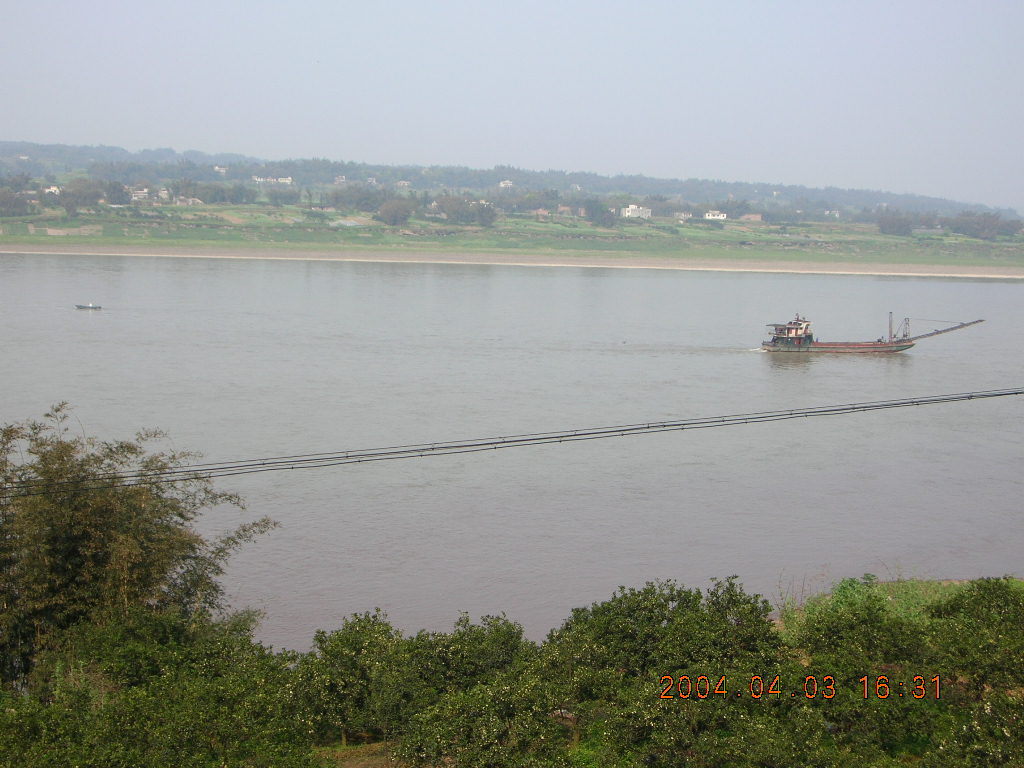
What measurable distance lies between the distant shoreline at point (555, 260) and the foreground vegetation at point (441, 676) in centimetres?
3750

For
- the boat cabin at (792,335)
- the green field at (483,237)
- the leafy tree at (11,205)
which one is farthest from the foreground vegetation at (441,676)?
the leafy tree at (11,205)

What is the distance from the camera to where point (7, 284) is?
101 feet

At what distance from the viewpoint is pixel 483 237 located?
2170 inches

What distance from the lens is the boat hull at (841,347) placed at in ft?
81.1

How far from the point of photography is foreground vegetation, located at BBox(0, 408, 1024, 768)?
5441 millimetres

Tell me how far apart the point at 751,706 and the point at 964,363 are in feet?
67.3

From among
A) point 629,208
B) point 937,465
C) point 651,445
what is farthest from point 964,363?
point 629,208

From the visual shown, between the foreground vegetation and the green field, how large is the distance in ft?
130

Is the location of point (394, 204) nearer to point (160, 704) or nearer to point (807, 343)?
point (807, 343)

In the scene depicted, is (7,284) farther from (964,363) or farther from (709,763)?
(709,763)

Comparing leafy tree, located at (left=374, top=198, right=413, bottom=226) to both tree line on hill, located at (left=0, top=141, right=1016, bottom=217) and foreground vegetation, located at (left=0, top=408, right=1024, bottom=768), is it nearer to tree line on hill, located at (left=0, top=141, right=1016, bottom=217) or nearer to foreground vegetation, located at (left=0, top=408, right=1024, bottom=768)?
tree line on hill, located at (left=0, top=141, right=1016, bottom=217)

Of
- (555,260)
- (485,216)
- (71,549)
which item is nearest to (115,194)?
(485,216)

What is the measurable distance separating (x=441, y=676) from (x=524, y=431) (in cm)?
892

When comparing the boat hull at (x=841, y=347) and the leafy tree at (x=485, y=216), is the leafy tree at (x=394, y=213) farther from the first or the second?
the boat hull at (x=841, y=347)
